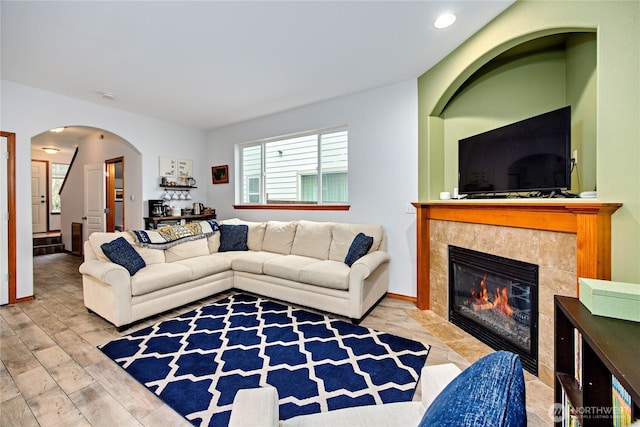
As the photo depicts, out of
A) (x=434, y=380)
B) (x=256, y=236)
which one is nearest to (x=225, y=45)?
(x=256, y=236)

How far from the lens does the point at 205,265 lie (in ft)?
11.1

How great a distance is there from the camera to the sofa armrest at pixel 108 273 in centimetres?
259

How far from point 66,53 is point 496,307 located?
180 inches

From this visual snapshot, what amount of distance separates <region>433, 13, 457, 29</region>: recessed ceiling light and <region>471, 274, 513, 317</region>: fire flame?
212cm

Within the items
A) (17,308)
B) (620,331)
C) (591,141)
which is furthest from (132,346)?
(591,141)

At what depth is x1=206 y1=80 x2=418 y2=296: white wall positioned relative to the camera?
340 cm

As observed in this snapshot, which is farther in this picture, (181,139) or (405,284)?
(181,139)

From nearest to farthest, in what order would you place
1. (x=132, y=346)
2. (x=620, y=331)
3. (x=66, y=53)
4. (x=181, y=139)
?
(x=620, y=331), (x=132, y=346), (x=66, y=53), (x=181, y=139)

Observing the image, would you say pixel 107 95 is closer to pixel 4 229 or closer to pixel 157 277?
pixel 4 229

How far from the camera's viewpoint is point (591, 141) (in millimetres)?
2043

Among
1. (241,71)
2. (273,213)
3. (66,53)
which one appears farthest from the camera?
(273,213)

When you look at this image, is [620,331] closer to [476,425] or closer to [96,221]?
[476,425]

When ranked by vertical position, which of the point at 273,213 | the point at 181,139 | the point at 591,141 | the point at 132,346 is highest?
the point at 181,139

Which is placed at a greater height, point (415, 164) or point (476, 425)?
point (415, 164)
